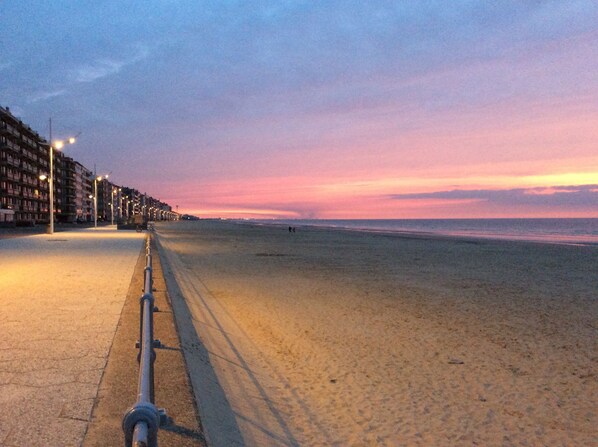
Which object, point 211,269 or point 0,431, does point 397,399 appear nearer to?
point 0,431

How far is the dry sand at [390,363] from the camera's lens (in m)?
5.06

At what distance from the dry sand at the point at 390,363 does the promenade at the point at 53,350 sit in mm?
1225

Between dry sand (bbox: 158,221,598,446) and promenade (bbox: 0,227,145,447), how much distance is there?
4.02ft

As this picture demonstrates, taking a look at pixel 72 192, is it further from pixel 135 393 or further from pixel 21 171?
pixel 135 393

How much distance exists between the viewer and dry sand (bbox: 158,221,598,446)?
16.6 feet

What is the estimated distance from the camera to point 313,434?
4.91 m

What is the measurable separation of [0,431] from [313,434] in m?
2.88

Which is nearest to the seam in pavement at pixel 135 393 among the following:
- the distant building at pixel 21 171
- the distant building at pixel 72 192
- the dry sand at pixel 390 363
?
the dry sand at pixel 390 363

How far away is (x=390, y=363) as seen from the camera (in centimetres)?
716

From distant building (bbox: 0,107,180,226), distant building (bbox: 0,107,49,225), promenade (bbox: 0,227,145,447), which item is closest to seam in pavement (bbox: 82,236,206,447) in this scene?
promenade (bbox: 0,227,145,447)

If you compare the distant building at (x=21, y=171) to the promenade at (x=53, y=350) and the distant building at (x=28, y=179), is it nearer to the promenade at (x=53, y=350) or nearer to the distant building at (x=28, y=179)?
the distant building at (x=28, y=179)

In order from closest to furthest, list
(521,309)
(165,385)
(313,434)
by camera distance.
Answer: (165,385) < (313,434) < (521,309)

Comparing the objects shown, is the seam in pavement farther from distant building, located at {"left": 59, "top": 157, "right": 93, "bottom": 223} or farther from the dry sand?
distant building, located at {"left": 59, "top": 157, "right": 93, "bottom": 223}

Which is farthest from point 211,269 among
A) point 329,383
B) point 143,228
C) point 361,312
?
point 143,228
